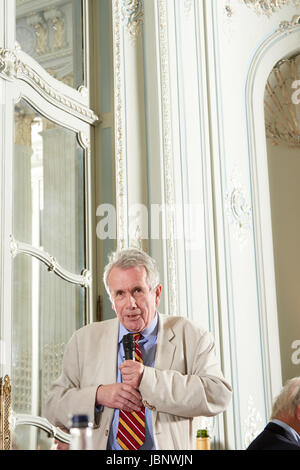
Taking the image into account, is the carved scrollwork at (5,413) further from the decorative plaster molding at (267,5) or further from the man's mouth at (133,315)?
the decorative plaster molding at (267,5)

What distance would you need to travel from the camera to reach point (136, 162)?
13.7 feet

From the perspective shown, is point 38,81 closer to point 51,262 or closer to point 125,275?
point 51,262

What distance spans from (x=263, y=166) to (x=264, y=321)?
1.17 metres

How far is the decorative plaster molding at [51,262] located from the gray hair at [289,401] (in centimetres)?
140

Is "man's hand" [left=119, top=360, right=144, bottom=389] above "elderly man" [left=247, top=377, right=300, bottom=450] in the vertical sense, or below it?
above

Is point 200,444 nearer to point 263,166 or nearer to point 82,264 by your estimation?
point 82,264

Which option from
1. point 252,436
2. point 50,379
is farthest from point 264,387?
point 50,379

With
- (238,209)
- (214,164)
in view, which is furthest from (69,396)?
(238,209)

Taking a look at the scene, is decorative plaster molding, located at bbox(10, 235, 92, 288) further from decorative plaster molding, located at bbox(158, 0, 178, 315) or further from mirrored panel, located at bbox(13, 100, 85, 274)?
decorative plaster molding, located at bbox(158, 0, 178, 315)

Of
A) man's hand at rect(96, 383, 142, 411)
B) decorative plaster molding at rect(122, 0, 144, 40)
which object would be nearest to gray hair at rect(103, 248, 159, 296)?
man's hand at rect(96, 383, 142, 411)

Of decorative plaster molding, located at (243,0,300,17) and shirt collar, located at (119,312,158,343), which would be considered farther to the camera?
decorative plaster molding, located at (243,0,300,17)

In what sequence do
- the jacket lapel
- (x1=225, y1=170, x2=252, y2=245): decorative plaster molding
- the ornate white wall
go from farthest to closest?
1. (x1=225, y1=170, x2=252, y2=245): decorative plaster molding
2. the ornate white wall
3. the jacket lapel

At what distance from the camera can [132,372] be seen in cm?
257

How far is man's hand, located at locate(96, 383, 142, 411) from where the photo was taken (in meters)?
2.58
